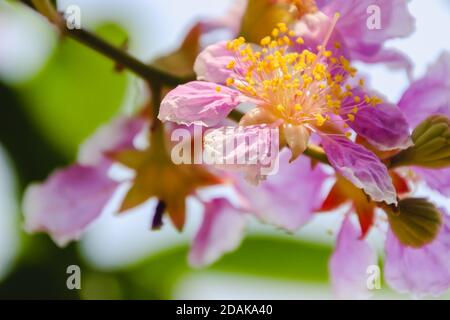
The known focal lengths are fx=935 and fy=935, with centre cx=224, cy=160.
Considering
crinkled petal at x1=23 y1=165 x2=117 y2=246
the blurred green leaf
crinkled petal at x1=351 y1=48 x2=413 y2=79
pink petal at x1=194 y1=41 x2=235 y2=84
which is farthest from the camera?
the blurred green leaf

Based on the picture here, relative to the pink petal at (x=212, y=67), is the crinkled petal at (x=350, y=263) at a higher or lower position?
lower

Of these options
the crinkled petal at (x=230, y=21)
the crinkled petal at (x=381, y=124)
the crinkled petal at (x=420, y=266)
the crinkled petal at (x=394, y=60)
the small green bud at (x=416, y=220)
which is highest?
the crinkled petal at (x=230, y=21)

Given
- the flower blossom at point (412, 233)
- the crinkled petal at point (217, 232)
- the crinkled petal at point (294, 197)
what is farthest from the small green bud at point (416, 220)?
the crinkled petal at point (217, 232)

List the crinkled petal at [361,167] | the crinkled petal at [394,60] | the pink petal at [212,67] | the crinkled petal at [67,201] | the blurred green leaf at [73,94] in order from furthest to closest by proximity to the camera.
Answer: the blurred green leaf at [73,94], the crinkled petal at [67,201], the crinkled petal at [394,60], the pink petal at [212,67], the crinkled petal at [361,167]

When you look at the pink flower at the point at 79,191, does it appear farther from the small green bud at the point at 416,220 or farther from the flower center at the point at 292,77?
the small green bud at the point at 416,220

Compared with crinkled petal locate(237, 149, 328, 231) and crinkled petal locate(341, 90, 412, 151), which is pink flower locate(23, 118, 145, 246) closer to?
crinkled petal locate(237, 149, 328, 231)

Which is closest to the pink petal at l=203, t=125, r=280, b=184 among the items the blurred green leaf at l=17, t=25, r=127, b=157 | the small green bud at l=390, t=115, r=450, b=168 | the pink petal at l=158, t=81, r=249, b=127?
the pink petal at l=158, t=81, r=249, b=127

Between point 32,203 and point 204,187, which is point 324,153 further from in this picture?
→ point 32,203
